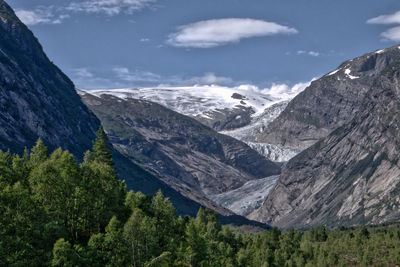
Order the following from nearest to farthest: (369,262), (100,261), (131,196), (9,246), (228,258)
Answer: (9,246), (100,261), (131,196), (228,258), (369,262)

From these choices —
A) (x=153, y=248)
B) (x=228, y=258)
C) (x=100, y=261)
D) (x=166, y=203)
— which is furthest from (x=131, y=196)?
(x=228, y=258)

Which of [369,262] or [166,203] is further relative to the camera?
[369,262]

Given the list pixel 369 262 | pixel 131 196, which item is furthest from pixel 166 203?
pixel 369 262

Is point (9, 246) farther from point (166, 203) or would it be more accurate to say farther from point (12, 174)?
point (166, 203)

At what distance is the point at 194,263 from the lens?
115 metres

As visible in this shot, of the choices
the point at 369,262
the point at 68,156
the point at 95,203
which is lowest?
the point at 369,262

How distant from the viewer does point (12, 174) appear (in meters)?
96.5

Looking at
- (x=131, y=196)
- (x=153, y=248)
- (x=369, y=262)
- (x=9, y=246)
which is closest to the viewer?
(x=9, y=246)

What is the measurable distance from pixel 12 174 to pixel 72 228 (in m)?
15.2

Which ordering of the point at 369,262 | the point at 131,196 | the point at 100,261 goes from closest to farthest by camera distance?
the point at 100,261
the point at 131,196
the point at 369,262

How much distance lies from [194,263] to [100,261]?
95.8 feet

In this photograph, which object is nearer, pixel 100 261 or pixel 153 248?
pixel 100 261

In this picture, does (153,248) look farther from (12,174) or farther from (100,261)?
(12,174)

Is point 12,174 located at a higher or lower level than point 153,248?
higher
